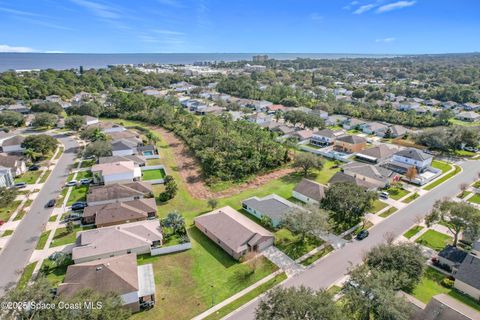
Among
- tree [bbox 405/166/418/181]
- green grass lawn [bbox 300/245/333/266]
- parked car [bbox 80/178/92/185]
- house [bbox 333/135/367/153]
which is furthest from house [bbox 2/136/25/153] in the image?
tree [bbox 405/166/418/181]

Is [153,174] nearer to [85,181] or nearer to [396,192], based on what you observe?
[85,181]

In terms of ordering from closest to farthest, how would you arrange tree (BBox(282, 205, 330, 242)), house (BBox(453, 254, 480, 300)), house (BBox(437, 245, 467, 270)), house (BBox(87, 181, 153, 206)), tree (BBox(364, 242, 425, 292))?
tree (BBox(364, 242, 425, 292)), house (BBox(453, 254, 480, 300)), house (BBox(437, 245, 467, 270)), tree (BBox(282, 205, 330, 242)), house (BBox(87, 181, 153, 206))

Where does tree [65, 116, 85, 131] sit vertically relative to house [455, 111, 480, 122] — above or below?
above

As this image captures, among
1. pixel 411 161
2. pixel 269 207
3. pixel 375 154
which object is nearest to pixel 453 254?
pixel 269 207

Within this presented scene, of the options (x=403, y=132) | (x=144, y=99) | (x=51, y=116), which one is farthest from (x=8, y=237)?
(x=403, y=132)

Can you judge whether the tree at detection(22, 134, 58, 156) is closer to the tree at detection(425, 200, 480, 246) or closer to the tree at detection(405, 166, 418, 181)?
the tree at detection(425, 200, 480, 246)

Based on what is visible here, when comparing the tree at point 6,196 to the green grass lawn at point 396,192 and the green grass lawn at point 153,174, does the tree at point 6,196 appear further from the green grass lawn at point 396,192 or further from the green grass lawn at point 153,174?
the green grass lawn at point 396,192
